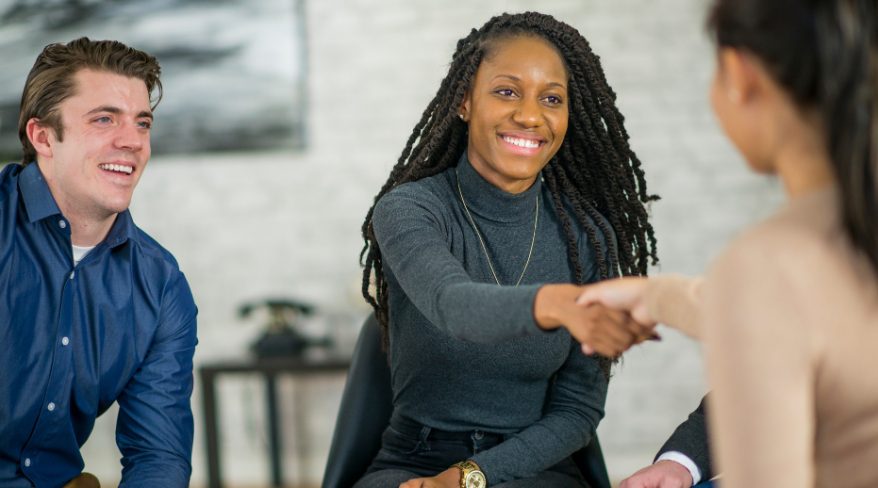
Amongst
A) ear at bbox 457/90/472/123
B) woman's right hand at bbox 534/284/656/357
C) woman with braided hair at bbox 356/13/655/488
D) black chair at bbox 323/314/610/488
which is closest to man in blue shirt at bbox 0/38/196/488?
black chair at bbox 323/314/610/488

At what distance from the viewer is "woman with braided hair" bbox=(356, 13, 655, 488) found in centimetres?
178

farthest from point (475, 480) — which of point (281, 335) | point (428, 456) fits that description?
point (281, 335)

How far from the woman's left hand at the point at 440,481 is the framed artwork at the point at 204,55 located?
254cm

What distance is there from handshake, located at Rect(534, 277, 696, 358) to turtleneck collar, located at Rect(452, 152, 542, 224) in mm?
559

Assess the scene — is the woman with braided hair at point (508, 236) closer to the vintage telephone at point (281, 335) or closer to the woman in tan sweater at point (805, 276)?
the woman in tan sweater at point (805, 276)

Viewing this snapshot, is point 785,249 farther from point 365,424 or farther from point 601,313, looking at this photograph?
point 365,424

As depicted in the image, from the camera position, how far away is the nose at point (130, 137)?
1.90m

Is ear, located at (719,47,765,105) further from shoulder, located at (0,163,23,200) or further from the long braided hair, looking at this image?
shoulder, located at (0,163,23,200)

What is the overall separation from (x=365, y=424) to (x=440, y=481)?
0.99 ft

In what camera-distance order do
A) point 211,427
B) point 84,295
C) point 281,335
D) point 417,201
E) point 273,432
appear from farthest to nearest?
point 273,432, point 281,335, point 211,427, point 84,295, point 417,201

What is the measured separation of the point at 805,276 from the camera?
0.84 m

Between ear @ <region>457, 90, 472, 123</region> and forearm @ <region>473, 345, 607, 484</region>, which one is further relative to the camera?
ear @ <region>457, 90, 472, 123</region>

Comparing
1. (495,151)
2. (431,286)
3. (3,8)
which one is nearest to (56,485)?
(431,286)

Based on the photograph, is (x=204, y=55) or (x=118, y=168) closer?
(x=118, y=168)
